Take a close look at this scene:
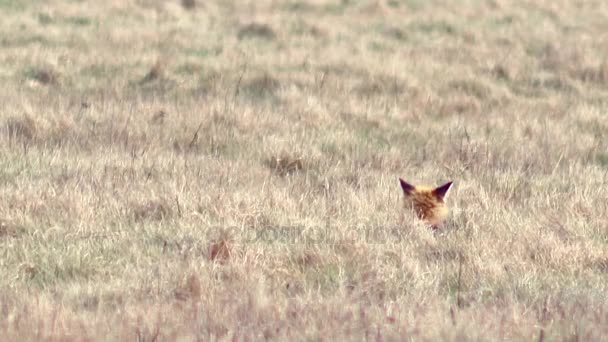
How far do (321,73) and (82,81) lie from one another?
90.8 inches

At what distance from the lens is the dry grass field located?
4.15 m

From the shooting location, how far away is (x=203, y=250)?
5.04 meters

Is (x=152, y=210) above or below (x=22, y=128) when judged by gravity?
above

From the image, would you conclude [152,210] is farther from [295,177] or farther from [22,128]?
[22,128]

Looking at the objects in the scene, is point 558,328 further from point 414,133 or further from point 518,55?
point 518,55

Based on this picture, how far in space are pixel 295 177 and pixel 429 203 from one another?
149 cm

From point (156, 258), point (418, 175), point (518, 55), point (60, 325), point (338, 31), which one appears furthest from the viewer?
point (338, 31)

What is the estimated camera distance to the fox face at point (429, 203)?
5.71 metres

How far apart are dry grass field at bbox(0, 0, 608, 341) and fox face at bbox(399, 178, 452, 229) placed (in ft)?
0.48

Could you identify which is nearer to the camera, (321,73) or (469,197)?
(469,197)

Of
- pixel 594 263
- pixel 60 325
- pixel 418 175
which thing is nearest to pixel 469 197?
pixel 418 175

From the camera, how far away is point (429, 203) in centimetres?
575

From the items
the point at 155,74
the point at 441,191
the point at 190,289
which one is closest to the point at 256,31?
the point at 155,74

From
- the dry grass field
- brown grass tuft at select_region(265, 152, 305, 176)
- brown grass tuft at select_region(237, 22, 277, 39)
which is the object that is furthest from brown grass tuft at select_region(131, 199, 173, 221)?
brown grass tuft at select_region(237, 22, 277, 39)
